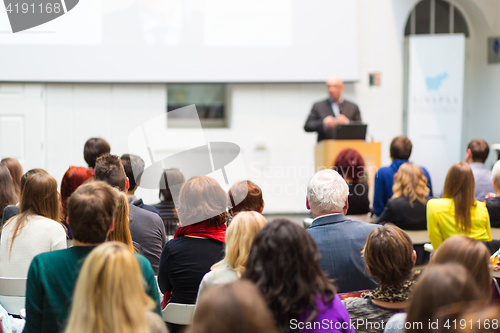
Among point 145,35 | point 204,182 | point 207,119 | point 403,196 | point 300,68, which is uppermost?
point 145,35

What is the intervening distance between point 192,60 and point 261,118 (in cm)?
134

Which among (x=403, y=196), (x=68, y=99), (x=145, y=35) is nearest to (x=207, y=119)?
(x=145, y=35)

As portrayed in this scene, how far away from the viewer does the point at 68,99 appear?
21.3 feet

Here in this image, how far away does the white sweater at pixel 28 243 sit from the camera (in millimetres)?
2184

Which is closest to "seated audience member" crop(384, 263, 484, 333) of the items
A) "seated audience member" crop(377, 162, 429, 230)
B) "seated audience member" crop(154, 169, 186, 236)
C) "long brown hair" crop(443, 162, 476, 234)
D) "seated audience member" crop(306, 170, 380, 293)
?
"seated audience member" crop(306, 170, 380, 293)

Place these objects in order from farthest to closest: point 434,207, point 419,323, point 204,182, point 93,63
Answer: point 93,63, point 434,207, point 204,182, point 419,323

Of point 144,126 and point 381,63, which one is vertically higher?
point 381,63

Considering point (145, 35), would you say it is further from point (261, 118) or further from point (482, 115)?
point (482, 115)

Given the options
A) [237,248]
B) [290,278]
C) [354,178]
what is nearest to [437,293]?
[290,278]

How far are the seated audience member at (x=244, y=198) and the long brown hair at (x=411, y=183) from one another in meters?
1.45

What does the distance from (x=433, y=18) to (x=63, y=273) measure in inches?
288

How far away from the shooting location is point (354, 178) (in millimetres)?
3748

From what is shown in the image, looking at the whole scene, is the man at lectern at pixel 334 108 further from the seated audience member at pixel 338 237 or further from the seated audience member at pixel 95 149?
the seated audience member at pixel 338 237

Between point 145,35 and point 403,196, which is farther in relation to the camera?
point 145,35
